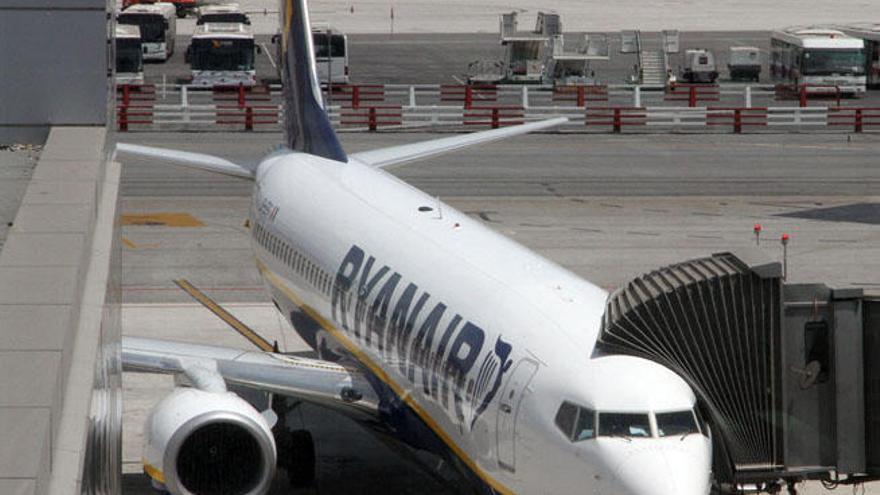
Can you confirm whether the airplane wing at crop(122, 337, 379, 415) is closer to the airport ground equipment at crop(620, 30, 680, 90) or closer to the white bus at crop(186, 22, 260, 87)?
the white bus at crop(186, 22, 260, 87)

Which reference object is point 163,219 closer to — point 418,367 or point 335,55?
point 418,367

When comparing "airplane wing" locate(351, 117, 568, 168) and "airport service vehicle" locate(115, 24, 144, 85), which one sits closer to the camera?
"airplane wing" locate(351, 117, 568, 168)

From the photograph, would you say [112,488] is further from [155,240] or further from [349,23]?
[349,23]

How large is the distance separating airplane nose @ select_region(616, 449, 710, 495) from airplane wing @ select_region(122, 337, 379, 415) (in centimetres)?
807

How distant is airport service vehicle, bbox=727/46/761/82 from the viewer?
9675cm

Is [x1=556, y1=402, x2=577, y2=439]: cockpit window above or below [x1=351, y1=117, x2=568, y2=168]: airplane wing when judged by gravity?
below

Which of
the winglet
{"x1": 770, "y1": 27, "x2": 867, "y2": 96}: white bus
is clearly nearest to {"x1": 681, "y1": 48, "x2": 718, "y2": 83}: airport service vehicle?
{"x1": 770, "y1": 27, "x2": 867, "y2": 96}: white bus

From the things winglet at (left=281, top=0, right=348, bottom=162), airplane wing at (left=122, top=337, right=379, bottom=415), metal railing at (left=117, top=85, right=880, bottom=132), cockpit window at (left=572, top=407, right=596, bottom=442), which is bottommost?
airplane wing at (left=122, top=337, right=379, bottom=415)

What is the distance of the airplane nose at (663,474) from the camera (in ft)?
54.4

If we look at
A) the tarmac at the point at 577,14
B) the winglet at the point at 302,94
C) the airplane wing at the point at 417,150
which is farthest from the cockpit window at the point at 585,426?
the tarmac at the point at 577,14

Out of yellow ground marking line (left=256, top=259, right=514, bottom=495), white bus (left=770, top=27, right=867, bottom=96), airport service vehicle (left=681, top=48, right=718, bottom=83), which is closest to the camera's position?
yellow ground marking line (left=256, top=259, right=514, bottom=495)

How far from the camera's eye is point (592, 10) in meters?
143

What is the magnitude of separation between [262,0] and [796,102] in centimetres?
7436

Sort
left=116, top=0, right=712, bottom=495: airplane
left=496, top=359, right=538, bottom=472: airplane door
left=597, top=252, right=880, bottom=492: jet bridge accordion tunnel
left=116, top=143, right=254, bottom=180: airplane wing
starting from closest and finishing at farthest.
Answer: left=116, top=0, right=712, bottom=495: airplane, left=496, top=359, right=538, bottom=472: airplane door, left=597, top=252, right=880, bottom=492: jet bridge accordion tunnel, left=116, top=143, right=254, bottom=180: airplane wing
